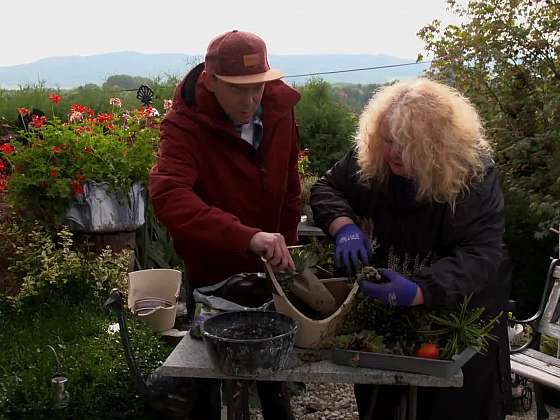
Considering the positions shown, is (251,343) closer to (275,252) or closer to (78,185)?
(275,252)

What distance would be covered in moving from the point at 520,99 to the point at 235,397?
4117 millimetres

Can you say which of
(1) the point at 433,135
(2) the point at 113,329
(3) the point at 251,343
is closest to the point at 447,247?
(1) the point at 433,135

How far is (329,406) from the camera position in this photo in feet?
13.0

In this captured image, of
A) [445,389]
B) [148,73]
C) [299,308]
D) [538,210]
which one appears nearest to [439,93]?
[299,308]

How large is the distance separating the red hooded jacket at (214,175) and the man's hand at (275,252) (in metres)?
0.14

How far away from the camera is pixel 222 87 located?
7.63 ft

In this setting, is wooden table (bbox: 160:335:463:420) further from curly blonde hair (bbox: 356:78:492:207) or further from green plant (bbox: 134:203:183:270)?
green plant (bbox: 134:203:183:270)

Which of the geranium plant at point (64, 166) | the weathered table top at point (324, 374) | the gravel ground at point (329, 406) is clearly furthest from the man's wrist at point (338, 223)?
the geranium plant at point (64, 166)

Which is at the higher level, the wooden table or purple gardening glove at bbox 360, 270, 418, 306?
purple gardening glove at bbox 360, 270, 418, 306

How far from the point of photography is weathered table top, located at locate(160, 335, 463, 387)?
1.86m

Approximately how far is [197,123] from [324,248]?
2.08 ft

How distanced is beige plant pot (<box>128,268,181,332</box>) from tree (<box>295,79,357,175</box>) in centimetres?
279

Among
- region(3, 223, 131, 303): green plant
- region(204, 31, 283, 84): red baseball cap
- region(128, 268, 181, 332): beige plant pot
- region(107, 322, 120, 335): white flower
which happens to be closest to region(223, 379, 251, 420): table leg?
region(204, 31, 283, 84): red baseball cap

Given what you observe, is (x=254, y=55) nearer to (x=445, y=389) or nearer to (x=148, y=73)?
(x=445, y=389)
